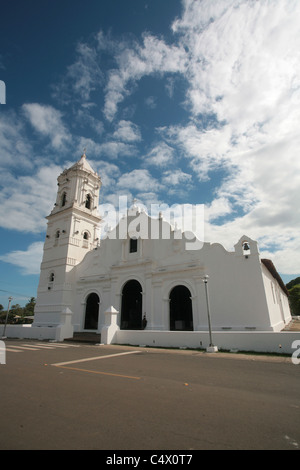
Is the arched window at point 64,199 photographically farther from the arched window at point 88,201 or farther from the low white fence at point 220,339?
the low white fence at point 220,339

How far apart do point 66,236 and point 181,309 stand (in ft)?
45.7

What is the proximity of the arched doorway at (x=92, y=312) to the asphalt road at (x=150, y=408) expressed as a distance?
14799 millimetres

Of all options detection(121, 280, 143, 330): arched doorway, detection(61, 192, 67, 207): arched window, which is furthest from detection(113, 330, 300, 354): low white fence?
detection(61, 192, 67, 207): arched window

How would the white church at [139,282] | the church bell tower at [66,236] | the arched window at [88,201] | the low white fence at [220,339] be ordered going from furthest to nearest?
the arched window at [88,201] < the church bell tower at [66,236] < the white church at [139,282] < the low white fence at [220,339]

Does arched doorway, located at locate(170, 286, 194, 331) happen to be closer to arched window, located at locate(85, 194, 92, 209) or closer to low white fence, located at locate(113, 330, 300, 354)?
low white fence, located at locate(113, 330, 300, 354)

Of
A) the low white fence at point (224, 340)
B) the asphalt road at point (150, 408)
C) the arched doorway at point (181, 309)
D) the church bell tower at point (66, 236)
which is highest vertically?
the church bell tower at point (66, 236)

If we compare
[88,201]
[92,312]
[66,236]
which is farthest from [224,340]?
[88,201]

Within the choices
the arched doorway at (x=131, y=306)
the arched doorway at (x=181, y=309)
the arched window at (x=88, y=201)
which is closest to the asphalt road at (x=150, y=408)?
the arched doorway at (x=181, y=309)

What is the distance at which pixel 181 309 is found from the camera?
17172mm

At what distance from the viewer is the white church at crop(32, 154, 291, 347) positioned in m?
14.3

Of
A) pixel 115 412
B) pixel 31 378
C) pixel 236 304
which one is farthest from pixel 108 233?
pixel 115 412

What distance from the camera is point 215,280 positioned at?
15.6 metres

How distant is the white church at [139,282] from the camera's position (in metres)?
14.3
